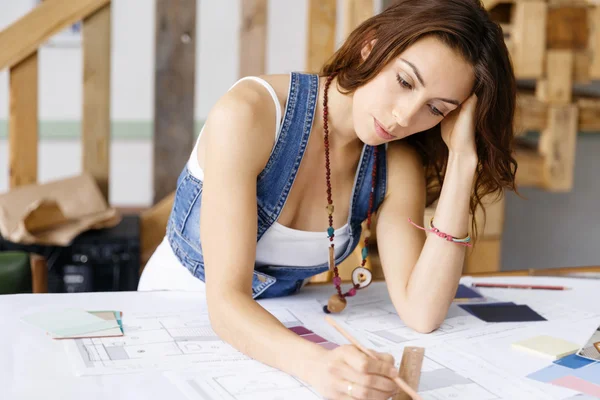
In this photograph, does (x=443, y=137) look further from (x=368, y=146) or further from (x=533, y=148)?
(x=533, y=148)

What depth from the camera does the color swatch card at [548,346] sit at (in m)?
1.34

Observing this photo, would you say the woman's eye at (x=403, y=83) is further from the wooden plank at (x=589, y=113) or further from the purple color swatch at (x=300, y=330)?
the wooden plank at (x=589, y=113)

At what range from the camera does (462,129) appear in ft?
5.23

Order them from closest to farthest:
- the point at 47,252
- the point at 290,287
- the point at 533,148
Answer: the point at 290,287
the point at 47,252
the point at 533,148

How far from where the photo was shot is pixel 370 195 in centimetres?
169

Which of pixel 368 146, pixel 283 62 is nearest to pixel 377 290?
pixel 368 146

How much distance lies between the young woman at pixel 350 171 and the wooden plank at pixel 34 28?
1454 mm

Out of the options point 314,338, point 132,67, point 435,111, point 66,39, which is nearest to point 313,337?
point 314,338

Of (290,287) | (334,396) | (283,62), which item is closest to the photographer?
(334,396)

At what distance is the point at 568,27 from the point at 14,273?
2334mm

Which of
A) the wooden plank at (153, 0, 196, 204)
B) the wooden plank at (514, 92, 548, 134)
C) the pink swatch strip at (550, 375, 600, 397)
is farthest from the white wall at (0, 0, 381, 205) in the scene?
the pink swatch strip at (550, 375, 600, 397)

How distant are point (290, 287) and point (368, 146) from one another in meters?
0.37

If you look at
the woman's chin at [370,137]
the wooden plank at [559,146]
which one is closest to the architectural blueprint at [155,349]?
the woman's chin at [370,137]

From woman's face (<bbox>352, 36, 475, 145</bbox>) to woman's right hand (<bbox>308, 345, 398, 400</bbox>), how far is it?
21.1 inches
